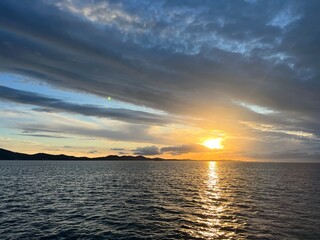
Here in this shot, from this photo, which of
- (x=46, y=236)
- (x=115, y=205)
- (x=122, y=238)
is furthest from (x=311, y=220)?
(x=46, y=236)

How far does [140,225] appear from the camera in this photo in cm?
3706

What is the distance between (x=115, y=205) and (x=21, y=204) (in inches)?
682

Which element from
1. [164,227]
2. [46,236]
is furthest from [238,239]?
[46,236]

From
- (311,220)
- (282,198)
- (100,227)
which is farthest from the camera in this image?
(282,198)

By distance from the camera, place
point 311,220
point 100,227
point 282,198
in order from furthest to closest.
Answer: point 282,198 < point 311,220 < point 100,227

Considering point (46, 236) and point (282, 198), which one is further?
point (282, 198)

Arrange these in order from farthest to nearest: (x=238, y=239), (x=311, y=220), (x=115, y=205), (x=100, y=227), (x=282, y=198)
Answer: (x=282, y=198) < (x=115, y=205) < (x=311, y=220) < (x=100, y=227) < (x=238, y=239)

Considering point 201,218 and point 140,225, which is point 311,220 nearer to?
point 201,218

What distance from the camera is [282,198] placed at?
6103 cm

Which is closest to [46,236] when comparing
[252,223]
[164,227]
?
[164,227]

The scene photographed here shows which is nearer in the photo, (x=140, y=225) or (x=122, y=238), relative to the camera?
(x=122, y=238)

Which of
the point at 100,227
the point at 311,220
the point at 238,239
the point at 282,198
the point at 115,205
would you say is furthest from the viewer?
the point at 282,198

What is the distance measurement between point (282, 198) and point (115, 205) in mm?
36865

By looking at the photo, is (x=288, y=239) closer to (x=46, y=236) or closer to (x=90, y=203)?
(x=46, y=236)
